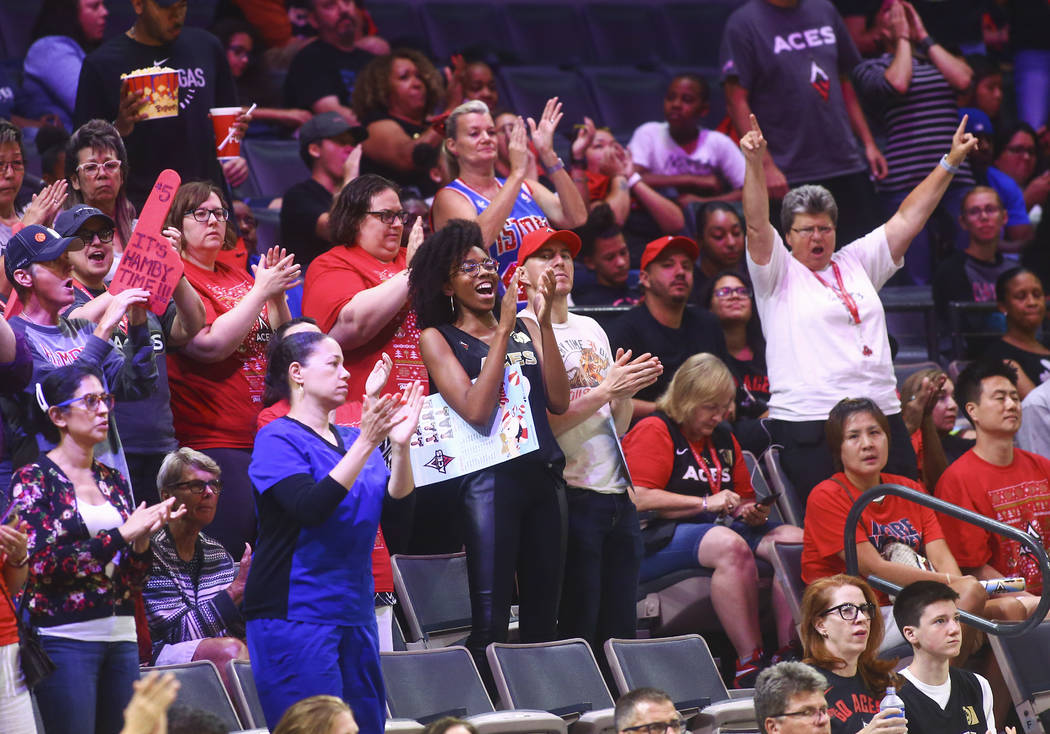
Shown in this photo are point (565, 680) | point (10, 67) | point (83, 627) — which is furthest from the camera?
point (10, 67)

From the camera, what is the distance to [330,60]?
Result: 737 cm

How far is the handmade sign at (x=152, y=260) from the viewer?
12.9ft

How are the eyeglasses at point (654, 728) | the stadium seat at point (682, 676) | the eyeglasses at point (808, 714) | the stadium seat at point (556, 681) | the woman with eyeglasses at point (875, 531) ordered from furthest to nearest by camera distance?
the woman with eyeglasses at point (875, 531) → the stadium seat at point (682, 676) → the stadium seat at point (556, 681) → the eyeglasses at point (808, 714) → the eyeglasses at point (654, 728)

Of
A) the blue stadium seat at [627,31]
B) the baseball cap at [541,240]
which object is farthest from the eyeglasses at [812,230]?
the blue stadium seat at [627,31]

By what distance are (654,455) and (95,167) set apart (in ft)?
7.13

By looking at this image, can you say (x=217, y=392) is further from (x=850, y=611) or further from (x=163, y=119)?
(x=850, y=611)

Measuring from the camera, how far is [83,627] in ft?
11.0

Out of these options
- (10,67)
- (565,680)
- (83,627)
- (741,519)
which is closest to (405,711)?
(565,680)

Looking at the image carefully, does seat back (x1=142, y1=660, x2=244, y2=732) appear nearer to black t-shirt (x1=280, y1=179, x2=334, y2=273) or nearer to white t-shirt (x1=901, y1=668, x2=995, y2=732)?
white t-shirt (x1=901, y1=668, x2=995, y2=732)

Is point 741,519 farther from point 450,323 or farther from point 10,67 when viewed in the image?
point 10,67

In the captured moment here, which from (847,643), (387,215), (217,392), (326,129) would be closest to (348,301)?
(387,215)

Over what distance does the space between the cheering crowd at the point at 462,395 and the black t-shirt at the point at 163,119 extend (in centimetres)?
1

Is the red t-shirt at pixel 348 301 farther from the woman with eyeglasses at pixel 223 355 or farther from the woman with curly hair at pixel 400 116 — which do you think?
the woman with curly hair at pixel 400 116

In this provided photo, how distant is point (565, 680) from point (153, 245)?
1.69 m
